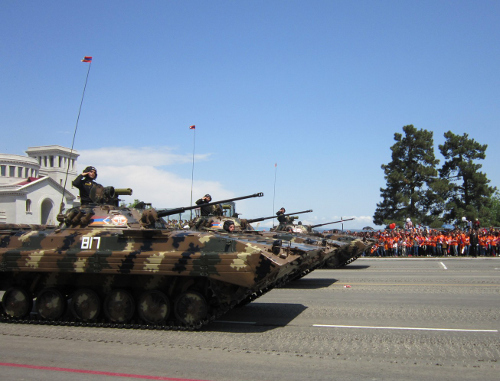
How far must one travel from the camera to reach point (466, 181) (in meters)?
47.4

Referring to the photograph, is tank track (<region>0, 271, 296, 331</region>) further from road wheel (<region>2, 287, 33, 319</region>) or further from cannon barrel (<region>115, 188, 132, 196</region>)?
cannon barrel (<region>115, 188, 132, 196</region>)

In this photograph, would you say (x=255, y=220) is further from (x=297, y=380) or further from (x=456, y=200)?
(x=456, y=200)

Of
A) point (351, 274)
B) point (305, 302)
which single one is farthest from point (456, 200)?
point (305, 302)

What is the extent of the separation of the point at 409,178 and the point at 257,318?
37877 mm

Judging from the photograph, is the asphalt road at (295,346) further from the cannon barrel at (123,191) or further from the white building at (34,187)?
the white building at (34,187)

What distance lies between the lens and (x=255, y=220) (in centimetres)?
1942

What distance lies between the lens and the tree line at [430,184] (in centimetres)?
4550

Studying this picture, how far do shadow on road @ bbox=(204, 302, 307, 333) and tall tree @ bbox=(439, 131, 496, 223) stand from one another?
124 ft

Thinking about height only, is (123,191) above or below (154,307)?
above

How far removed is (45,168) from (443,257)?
81906 mm

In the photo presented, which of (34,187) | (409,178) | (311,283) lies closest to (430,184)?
(409,178)

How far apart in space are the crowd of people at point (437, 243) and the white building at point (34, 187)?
4008 centimetres

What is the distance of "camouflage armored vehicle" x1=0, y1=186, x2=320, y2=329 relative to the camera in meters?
9.53

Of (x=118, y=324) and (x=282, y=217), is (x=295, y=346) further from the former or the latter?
(x=282, y=217)
